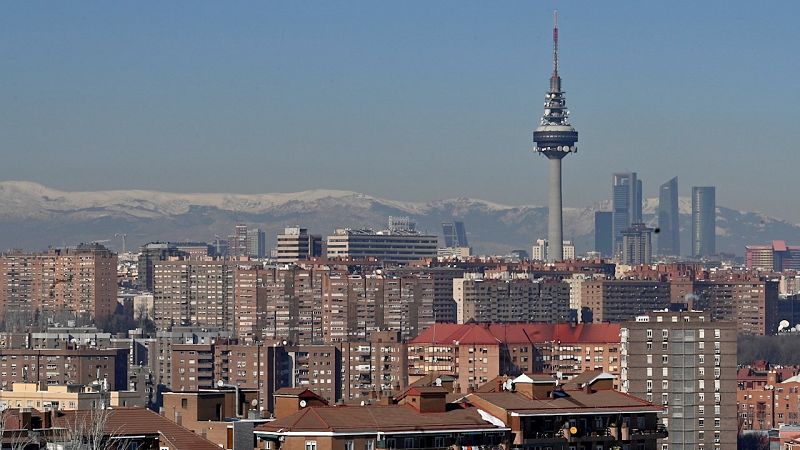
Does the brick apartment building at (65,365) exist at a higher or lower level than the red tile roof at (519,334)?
lower

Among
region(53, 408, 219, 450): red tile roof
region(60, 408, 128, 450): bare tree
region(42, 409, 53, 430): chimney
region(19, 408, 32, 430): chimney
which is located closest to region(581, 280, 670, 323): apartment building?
region(53, 408, 219, 450): red tile roof

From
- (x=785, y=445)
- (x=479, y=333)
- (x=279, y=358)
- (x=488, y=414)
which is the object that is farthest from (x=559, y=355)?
(x=488, y=414)

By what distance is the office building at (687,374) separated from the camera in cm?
6788

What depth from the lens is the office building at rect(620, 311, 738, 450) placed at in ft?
223

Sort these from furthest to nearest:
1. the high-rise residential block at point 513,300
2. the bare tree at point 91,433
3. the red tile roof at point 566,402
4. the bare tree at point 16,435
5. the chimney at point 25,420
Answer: the high-rise residential block at point 513,300, the red tile roof at point 566,402, the chimney at point 25,420, the bare tree at point 16,435, the bare tree at point 91,433

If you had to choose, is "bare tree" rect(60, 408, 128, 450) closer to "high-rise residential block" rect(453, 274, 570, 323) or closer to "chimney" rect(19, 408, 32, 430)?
"chimney" rect(19, 408, 32, 430)

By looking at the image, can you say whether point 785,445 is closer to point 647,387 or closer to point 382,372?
point 647,387

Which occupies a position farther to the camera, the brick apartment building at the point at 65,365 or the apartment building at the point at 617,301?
the apartment building at the point at 617,301

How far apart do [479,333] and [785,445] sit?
139ft

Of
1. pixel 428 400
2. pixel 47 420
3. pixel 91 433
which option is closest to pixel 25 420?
pixel 47 420

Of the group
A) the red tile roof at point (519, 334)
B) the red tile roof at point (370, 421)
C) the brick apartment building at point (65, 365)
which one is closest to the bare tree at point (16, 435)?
the red tile roof at point (370, 421)

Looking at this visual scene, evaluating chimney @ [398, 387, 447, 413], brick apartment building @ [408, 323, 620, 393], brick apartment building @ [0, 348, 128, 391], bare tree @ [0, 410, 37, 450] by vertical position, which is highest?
chimney @ [398, 387, 447, 413]

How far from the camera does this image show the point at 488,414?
139 ft

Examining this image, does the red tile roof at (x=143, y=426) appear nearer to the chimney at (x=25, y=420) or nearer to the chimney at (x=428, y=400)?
the chimney at (x=25, y=420)
